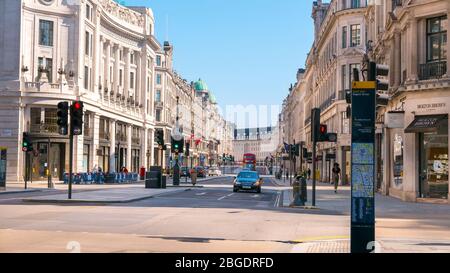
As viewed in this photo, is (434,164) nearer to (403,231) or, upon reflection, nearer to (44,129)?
(403,231)

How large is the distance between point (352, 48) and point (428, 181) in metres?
28.6

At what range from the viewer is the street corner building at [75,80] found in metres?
55.7

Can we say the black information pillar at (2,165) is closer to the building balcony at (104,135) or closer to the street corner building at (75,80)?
the street corner building at (75,80)

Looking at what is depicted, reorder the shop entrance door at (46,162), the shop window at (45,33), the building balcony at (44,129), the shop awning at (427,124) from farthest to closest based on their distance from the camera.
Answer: the shop window at (45,33), the shop entrance door at (46,162), the building balcony at (44,129), the shop awning at (427,124)

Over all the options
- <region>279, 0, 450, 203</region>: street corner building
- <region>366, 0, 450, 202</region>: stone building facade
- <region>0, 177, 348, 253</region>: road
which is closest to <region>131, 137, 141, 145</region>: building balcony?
<region>279, 0, 450, 203</region>: street corner building

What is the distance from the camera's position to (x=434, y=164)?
28.5 m

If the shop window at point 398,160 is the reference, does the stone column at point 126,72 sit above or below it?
above

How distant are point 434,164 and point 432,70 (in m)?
4.35

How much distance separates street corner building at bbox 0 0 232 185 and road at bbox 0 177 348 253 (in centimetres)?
2203

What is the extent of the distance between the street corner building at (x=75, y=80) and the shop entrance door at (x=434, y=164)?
24.8 m

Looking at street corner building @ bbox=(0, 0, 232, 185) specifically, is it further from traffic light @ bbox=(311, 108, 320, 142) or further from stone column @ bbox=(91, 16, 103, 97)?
traffic light @ bbox=(311, 108, 320, 142)

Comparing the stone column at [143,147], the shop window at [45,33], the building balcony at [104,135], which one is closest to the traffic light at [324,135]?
the shop window at [45,33]

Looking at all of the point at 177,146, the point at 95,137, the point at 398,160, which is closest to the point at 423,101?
the point at 398,160

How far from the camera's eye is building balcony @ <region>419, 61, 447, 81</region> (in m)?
28.4
